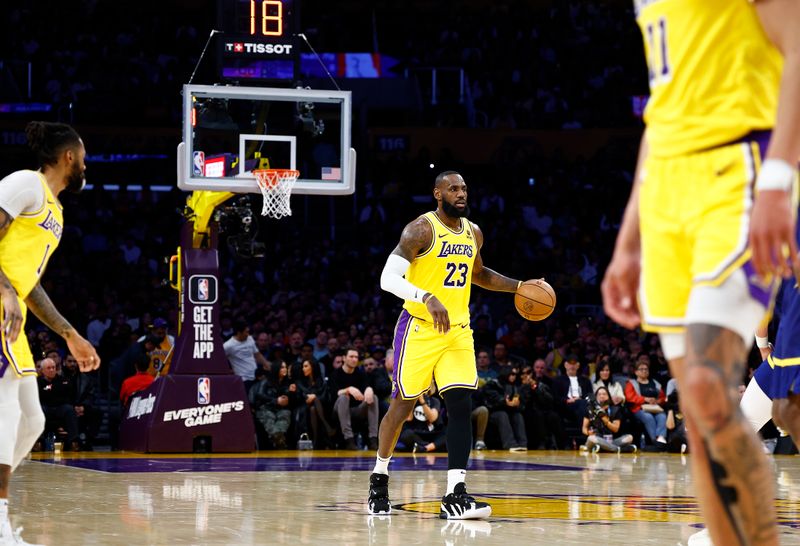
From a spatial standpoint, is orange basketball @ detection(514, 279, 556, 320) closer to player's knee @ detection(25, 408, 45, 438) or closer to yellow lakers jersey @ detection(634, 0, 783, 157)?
player's knee @ detection(25, 408, 45, 438)

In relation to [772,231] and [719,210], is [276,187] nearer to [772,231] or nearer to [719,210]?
[719,210]

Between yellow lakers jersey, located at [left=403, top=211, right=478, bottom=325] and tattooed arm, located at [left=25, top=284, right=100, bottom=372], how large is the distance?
9.06 feet

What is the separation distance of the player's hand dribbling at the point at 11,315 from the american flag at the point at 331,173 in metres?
8.15

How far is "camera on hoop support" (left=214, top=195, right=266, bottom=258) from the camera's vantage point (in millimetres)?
13992

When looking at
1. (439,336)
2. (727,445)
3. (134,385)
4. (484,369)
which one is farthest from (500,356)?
(727,445)

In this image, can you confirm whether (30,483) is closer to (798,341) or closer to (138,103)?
(798,341)

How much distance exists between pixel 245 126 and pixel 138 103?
442 inches

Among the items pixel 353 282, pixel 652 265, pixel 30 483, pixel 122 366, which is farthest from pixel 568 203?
pixel 652 265

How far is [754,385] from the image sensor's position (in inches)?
234

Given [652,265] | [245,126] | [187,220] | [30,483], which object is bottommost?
[30,483]

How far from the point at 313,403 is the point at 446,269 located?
8305 millimetres

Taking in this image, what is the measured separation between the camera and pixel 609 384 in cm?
1648

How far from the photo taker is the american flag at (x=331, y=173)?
42.7 feet

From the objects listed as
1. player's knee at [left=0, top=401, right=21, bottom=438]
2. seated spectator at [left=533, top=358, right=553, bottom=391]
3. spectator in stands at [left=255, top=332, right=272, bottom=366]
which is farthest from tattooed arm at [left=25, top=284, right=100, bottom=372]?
seated spectator at [left=533, top=358, right=553, bottom=391]
